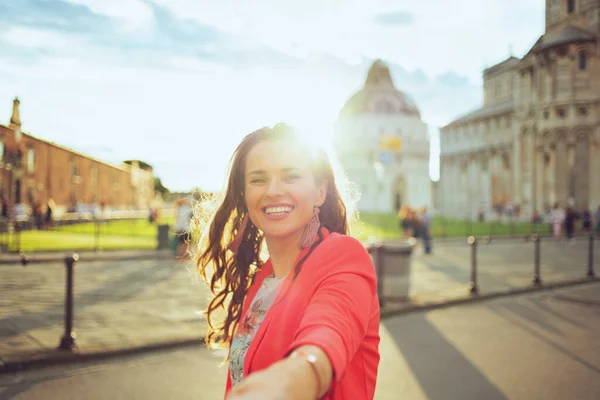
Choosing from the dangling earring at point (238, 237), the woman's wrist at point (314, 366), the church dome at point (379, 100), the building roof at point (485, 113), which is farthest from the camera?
the church dome at point (379, 100)

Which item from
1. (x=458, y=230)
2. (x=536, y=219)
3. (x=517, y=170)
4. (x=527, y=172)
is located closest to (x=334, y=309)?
(x=458, y=230)

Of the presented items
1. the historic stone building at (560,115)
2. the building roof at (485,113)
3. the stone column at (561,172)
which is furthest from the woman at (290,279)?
the building roof at (485,113)

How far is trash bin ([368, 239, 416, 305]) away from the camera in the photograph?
30.3ft

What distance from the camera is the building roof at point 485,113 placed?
64.2m

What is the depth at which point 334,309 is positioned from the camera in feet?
4.85

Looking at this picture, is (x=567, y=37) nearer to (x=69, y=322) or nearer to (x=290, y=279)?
(x=69, y=322)

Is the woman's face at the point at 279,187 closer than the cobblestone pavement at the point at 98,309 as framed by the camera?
Yes

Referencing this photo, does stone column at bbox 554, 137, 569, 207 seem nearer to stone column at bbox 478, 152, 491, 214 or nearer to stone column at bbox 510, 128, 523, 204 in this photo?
stone column at bbox 510, 128, 523, 204

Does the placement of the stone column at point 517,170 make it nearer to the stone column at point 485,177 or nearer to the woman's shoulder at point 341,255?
the stone column at point 485,177

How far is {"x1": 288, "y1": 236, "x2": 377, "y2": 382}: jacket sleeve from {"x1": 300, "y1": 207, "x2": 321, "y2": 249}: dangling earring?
190 millimetres

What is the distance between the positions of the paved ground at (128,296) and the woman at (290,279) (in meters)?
0.76

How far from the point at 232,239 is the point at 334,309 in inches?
37.9

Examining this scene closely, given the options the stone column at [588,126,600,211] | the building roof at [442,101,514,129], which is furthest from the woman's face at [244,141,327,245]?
the building roof at [442,101,514,129]

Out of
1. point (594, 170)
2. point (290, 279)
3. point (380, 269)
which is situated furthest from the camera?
point (594, 170)
